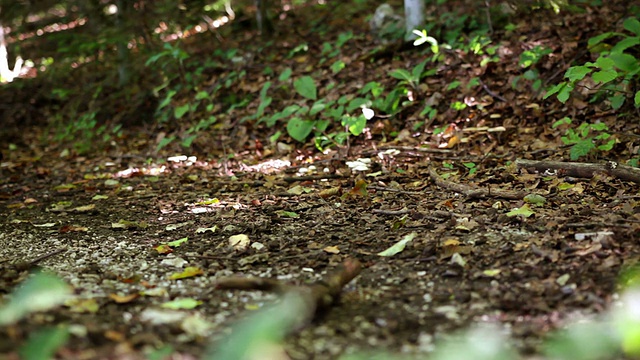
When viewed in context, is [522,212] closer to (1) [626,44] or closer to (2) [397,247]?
(2) [397,247]

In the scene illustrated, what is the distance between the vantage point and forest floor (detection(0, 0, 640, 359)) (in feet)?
7.14

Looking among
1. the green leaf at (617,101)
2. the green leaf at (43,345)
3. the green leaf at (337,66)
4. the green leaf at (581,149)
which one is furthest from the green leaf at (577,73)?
the green leaf at (43,345)

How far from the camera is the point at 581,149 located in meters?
4.03

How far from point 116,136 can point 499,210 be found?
4.77 meters

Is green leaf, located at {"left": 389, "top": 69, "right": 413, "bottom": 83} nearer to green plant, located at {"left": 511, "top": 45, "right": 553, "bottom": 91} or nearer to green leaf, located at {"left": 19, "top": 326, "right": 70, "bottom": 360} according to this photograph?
green plant, located at {"left": 511, "top": 45, "right": 553, "bottom": 91}

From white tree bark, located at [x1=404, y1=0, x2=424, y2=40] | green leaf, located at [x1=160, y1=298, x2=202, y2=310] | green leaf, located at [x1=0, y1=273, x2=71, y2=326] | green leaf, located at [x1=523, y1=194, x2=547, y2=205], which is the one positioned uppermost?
white tree bark, located at [x1=404, y1=0, x2=424, y2=40]

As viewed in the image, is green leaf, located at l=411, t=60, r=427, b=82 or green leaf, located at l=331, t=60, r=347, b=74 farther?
green leaf, located at l=331, t=60, r=347, b=74

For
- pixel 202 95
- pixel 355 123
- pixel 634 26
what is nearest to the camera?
pixel 634 26

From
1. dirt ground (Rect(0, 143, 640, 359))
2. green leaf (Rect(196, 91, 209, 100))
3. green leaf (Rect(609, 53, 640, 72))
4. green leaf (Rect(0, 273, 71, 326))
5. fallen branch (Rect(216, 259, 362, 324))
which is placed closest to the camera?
green leaf (Rect(0, 273, 71, 326))

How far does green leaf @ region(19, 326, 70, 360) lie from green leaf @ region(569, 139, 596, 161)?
3.45m

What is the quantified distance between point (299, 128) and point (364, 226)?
2.14 metres

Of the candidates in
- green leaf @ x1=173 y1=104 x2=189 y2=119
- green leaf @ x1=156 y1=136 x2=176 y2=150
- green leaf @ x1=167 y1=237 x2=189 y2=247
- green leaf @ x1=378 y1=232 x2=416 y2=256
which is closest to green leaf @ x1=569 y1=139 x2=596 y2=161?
green leaf @ x1=378 y1=232 x2=416 y2=256

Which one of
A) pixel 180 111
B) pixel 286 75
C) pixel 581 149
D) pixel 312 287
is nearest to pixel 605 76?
pixel 581 149

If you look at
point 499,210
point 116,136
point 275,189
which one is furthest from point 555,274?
point 116,136
